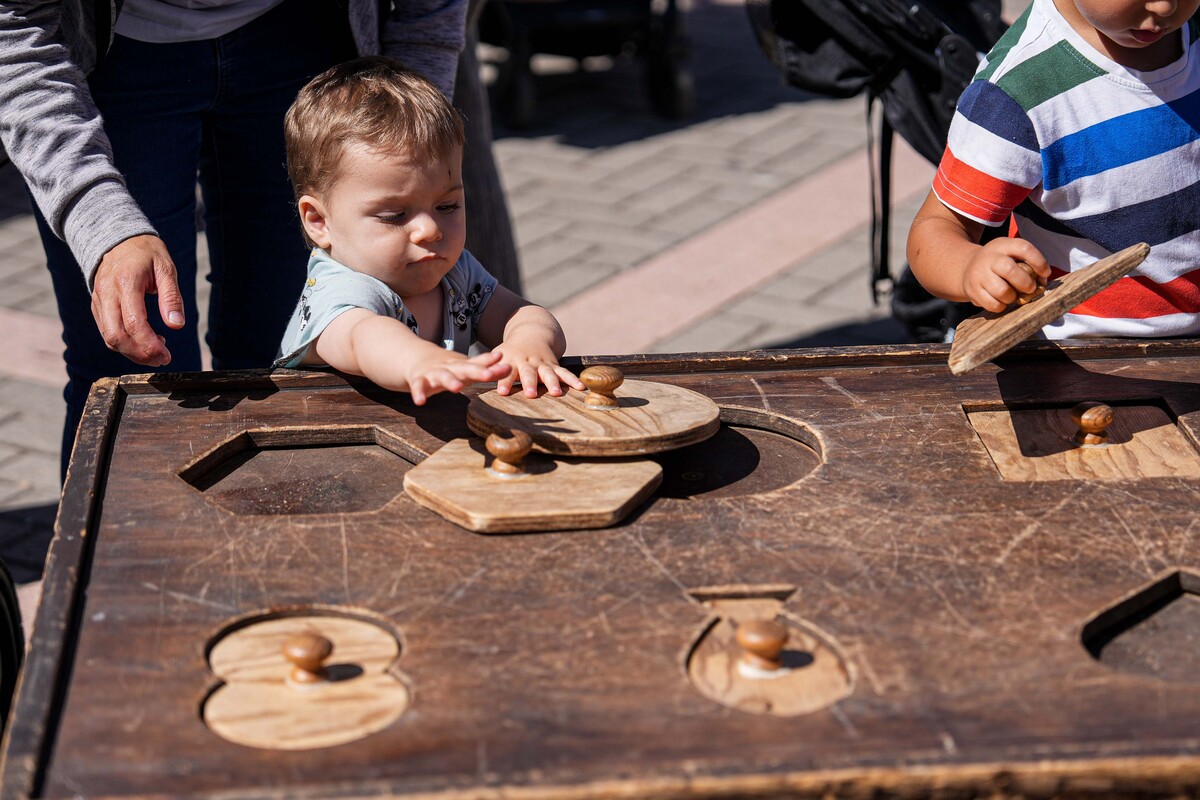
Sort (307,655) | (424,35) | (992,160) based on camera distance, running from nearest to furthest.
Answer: (307,655), (992,160), (424,35)

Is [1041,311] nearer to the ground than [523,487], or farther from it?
farther from it

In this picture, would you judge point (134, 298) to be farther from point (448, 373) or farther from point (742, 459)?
point (742, 459)

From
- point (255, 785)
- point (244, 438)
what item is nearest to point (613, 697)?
point (255, 785)

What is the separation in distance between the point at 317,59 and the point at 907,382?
107 cm

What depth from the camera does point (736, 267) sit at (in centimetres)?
414

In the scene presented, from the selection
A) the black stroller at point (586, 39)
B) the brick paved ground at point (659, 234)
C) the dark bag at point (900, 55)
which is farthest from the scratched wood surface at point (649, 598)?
→ the black stroller at point (586, 39)

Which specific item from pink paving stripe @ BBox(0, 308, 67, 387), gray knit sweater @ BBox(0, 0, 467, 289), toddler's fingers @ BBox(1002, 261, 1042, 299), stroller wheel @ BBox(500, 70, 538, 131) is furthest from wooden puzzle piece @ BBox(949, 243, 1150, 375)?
stroller wheel @ BBox(500, 70, 538, 131)

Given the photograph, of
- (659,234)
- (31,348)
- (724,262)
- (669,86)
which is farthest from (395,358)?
(669,86)

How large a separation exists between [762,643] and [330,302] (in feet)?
2.64

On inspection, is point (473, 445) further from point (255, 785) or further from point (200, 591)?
point (255, 785)

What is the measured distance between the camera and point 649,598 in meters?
1.22

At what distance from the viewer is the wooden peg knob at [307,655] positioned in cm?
109

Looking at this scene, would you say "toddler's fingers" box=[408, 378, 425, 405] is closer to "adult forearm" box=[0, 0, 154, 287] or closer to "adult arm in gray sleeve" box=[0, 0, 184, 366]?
"adult arm in gray sleeve" box=[0, 0, 184, 366]

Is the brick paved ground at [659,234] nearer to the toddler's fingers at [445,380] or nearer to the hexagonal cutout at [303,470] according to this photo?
the hexagonal cutout at [303,470]
